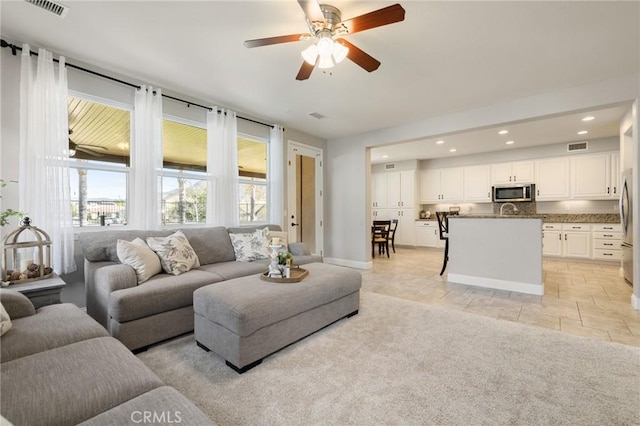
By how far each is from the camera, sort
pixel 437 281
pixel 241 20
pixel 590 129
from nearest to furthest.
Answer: pixel 241 20 < pixel 437 281 < pixel 590 129

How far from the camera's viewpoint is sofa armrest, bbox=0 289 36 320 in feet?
5.49

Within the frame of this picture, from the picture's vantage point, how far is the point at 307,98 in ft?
12.6

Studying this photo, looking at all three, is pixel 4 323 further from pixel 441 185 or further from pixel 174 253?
pixel 441 185

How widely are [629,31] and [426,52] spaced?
65.3 inches

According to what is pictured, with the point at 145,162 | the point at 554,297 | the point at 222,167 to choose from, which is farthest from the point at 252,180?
the point at 554,297

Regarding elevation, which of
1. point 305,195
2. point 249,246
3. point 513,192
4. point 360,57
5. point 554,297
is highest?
point 360,57

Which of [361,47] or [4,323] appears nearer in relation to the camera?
[4,323]

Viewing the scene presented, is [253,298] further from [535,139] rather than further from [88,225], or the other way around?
[535,139]

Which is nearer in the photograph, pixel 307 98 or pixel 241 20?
pixel 241 20

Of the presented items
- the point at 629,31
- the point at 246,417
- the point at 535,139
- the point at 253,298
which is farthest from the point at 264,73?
the point at 535,139

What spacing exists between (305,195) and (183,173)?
249 cm

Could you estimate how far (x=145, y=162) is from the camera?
3.22 meters

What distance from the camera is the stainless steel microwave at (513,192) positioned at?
665cm

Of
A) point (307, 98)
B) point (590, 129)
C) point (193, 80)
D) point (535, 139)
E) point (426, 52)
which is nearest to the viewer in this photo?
point (426, 52)
